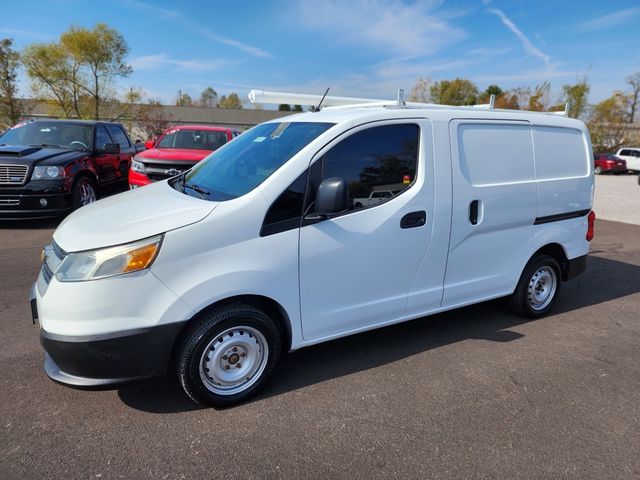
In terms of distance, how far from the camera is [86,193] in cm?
830

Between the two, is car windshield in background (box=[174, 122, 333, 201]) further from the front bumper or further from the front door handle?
the front bumper

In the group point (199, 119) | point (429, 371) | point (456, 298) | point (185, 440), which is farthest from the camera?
point (199, 119)

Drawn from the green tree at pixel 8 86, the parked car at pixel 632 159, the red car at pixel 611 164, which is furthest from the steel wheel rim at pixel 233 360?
the green tree at pixel 8 86

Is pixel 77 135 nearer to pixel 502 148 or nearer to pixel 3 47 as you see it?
pixel 502 148

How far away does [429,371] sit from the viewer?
3.44 m

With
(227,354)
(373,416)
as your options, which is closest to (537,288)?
(373,416)

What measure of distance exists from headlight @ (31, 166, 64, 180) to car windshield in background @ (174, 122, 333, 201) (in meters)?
4.79

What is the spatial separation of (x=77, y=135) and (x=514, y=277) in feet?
27.5

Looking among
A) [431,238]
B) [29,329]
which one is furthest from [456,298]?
[29,329]

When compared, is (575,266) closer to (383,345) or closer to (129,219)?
(383,345)

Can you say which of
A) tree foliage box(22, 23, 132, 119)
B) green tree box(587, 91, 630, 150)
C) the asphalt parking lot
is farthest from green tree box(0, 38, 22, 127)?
green tree box(587, 91, 630, 150)

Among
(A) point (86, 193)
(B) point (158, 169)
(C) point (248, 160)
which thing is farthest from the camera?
(B) point (158, 169)

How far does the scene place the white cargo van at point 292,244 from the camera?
2.54 m

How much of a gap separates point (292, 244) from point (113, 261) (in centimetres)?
106
